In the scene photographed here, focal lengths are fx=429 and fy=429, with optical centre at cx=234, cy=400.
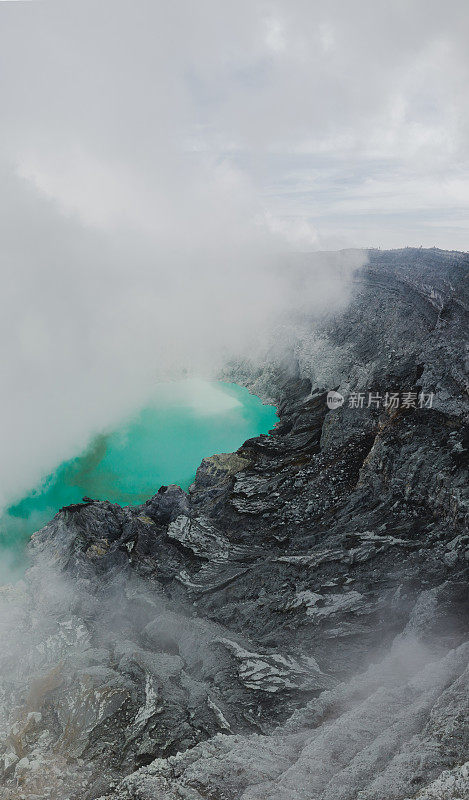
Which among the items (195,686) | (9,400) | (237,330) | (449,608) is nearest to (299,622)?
(195,686)

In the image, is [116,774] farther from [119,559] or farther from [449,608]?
[449,608]

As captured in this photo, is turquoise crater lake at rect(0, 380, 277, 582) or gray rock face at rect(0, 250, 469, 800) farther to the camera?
turquoise crater lake at rect(0, 380, 277, 582)

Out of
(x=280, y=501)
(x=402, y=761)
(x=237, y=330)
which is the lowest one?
(x=402, y=761)

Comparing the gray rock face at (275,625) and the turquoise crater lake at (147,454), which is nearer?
the gray rock face at (275,625)

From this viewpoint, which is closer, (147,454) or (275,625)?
(275,625)
